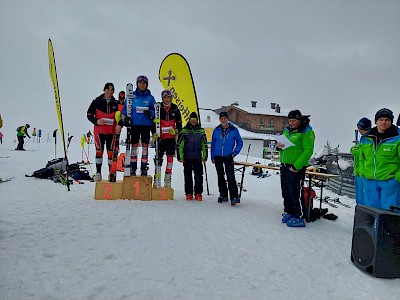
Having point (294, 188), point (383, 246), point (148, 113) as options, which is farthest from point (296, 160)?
point (148, 113)

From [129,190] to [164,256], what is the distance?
250 cm

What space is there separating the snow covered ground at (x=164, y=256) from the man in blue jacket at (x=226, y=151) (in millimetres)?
1010

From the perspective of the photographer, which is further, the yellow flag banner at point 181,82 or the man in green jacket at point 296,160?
the yellow flag banner at point 181,82

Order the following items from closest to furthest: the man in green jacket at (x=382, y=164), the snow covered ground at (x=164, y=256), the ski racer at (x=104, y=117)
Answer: the snow covered ground at (x=164, y=256) → the man in green jacket at (x=382, y=164) → the ski racer at (x=104, y=117)

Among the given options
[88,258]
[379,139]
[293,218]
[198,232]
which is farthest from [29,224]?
[379,139]

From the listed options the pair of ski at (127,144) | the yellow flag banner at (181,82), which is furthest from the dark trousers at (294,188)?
the yellow flag banner at (181,82)

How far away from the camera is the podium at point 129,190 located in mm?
4988

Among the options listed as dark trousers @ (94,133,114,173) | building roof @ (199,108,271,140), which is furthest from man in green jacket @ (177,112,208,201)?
building roof @ (199,108,271,140)

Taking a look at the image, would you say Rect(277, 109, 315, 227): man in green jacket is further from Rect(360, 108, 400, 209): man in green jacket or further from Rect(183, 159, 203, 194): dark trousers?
Rect(183, 159, 203, 194): dark trousers

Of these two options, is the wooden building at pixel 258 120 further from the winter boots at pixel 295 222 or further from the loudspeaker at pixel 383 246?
the loudspeaker at pixel 383 246

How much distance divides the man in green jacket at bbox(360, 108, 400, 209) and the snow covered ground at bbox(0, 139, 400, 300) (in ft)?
2.73

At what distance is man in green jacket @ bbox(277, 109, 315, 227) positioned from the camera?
4426 mm

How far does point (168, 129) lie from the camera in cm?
561

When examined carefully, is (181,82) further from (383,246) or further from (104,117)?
(383,246)
